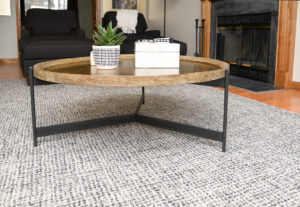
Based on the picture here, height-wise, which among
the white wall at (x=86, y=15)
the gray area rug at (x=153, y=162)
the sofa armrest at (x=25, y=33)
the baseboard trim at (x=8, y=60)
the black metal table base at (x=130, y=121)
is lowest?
the gray area rug at (x=153, y=162)

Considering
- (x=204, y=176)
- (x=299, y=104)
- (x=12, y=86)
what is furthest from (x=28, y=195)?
(x=12, y=86)

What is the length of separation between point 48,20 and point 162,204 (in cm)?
388

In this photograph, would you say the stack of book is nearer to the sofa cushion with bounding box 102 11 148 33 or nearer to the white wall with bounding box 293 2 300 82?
the white wall with bounding box 293 2 300 82

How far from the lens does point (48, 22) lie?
4250 mm

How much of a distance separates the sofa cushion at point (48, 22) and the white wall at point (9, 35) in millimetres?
1214

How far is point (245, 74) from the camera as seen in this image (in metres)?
3.47

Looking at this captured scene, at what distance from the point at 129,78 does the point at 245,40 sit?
2.71 meters

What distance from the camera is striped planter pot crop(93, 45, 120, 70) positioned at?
1362 millimetres

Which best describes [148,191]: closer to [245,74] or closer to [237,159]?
[237,159]

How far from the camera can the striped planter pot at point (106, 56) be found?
136 cm

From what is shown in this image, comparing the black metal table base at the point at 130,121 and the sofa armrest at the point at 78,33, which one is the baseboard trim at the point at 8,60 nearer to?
the sofa armrest at the point at 78,33

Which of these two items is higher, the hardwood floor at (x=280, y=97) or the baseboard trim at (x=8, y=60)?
the baseboard trim at (x=8, y=60)

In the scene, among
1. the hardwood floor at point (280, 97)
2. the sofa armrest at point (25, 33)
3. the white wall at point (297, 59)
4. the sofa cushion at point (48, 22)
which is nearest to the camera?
the hardwood floor at point (280, 97)

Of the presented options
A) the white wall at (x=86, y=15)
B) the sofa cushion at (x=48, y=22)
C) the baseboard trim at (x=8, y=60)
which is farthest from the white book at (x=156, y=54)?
the white wall at (x=86, y=15)
